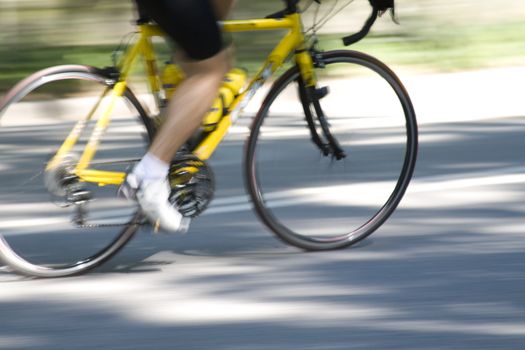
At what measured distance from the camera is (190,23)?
17.6 feet

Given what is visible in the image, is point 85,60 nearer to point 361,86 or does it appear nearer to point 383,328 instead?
point 361,86

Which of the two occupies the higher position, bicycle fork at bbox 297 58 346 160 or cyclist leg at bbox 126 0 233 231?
bicycle fork at bbox 297 58 346 160

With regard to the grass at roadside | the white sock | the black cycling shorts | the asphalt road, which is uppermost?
the grass at roadside

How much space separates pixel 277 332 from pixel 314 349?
228 mm

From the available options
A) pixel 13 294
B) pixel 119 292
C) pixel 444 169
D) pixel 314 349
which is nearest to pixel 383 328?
pixel 314 349

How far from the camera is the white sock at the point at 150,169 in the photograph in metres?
5.57

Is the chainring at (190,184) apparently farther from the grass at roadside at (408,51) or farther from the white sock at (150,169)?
the grass at roadside at (408,51)

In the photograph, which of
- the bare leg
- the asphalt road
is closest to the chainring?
the bare leg

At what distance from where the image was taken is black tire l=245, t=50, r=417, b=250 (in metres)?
6.07

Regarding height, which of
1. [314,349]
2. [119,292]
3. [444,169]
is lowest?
[314,349]

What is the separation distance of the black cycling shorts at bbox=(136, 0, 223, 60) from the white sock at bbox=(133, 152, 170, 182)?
0.43 metres

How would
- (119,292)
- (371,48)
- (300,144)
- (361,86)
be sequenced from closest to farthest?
A: 1. (119,292)
2. (300,144)
3. (361,86)
4. (371,48)

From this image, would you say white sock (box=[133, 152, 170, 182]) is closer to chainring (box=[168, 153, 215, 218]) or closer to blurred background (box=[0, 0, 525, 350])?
chainring (box=[168, 153, 215, 218])

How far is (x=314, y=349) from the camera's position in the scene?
15.4 feet
